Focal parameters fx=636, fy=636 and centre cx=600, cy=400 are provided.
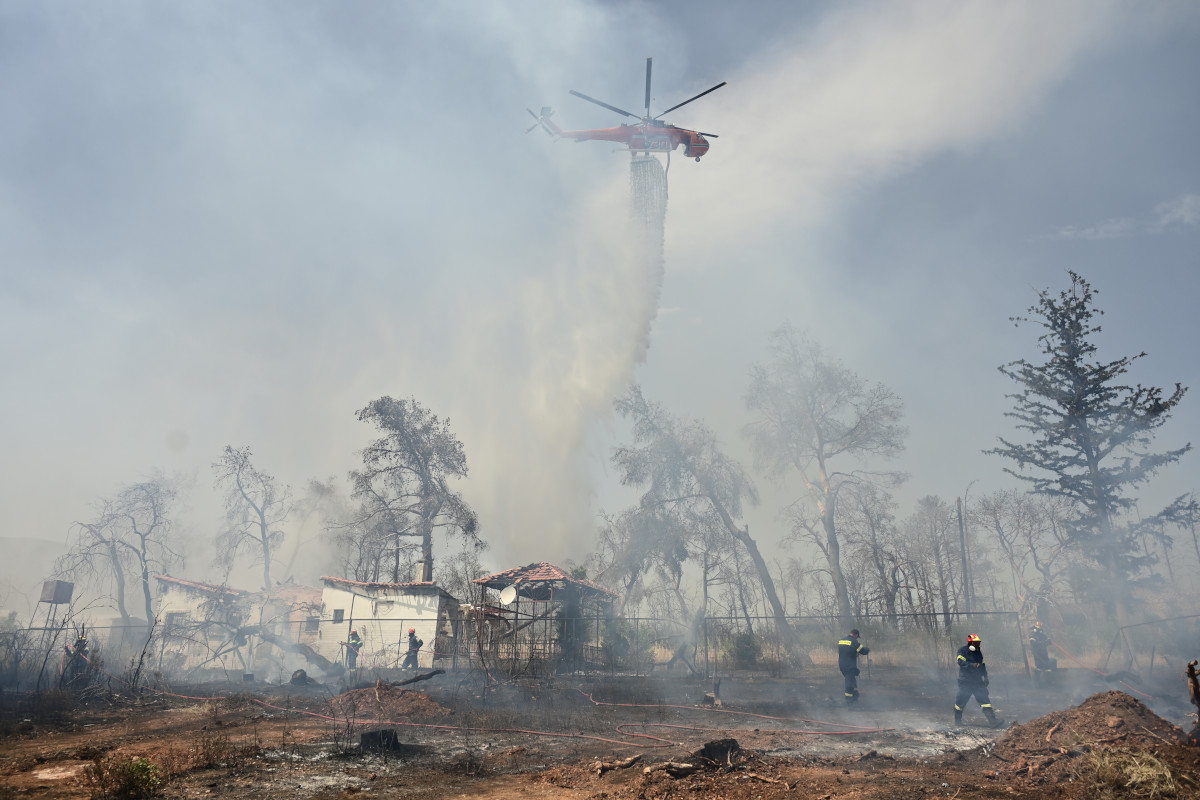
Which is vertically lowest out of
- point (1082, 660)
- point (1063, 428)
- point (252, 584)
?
point (1082, 660)

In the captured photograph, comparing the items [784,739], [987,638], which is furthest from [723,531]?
[784,739]

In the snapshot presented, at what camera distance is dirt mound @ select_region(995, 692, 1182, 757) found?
9000 millimetres

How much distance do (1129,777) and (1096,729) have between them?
3.02 meters

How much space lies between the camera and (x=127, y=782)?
7707 millimetres

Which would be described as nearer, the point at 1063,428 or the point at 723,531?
the point at 1063,428

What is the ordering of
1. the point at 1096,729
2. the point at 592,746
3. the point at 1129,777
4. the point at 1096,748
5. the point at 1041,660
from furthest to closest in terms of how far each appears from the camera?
the point at 1041,660 < the point at 592,746 < the point at 1096,729 < the point at 1096,748 < the point at 1129,777

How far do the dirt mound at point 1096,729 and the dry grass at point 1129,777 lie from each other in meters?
1.28

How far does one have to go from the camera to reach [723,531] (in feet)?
121

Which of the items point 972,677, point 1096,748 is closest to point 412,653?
point 972,677

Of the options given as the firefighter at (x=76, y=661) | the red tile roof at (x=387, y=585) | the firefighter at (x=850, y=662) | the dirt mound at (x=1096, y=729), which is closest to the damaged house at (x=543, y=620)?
the red tile roof at (x=387, y=585)

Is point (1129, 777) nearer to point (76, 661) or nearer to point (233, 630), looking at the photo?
point (76, 661)

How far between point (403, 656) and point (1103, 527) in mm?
31493

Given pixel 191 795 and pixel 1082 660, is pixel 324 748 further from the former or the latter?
pixel 1082 660

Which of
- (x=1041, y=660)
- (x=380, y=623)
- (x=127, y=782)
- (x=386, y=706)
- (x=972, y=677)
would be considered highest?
(x=380, y=623)
